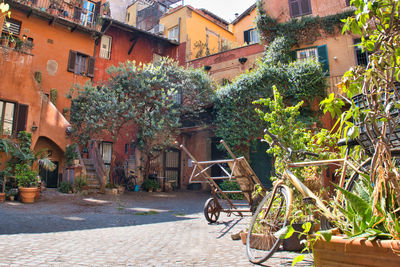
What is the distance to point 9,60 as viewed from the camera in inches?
500

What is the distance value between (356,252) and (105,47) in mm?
19959

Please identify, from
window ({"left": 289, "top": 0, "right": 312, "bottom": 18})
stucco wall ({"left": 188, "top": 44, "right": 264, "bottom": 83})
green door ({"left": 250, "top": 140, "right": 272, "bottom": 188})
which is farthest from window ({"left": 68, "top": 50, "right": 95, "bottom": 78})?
window ({"left": 289, "top": 0, "right": 312, "bottom": 18})

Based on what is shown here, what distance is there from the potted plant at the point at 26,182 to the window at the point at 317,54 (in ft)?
42.6

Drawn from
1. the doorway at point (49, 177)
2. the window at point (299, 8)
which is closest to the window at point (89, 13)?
the doorway at point (49, 177)

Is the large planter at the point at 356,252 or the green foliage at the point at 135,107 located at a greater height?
the green foliage at the point at 135,107

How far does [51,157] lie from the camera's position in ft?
47.4

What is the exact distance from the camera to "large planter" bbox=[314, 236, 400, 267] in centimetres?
138

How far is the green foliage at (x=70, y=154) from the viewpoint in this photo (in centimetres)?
1383

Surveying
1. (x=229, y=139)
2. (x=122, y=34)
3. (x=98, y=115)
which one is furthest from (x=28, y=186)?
(x=122, y=34)

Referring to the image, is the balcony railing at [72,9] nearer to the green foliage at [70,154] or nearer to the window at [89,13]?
the window at [89,13]

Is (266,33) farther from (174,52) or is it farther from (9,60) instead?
(9,60)

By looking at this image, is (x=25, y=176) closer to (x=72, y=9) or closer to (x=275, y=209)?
(x=275, y=209)

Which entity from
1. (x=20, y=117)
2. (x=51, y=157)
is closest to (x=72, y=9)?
(x=20, y=117)

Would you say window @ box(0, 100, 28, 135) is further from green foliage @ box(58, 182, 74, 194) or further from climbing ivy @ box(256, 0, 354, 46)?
climbing ivy @ box(256, 0, 354, 46)
